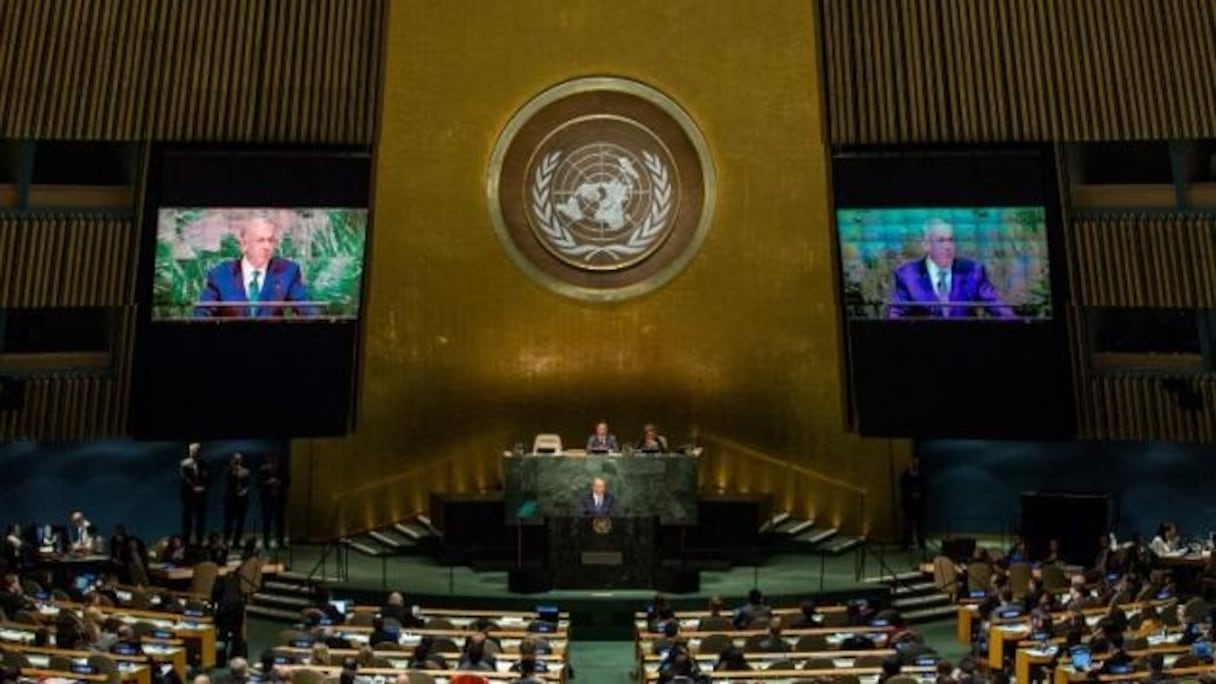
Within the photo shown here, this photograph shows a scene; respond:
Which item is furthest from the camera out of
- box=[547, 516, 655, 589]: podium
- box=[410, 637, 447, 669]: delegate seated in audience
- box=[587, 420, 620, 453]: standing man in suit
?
box=[587, 420, 620, 453]: standing man in suit

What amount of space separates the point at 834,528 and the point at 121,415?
10014 mm

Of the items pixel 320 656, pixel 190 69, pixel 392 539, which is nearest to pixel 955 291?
pixel 392 539

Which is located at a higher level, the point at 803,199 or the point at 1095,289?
the point at 803,199

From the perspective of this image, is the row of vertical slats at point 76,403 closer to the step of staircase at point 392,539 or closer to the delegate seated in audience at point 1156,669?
the step of staircase at point 392,539

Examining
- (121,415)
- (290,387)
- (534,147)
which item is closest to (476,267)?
(534,147)

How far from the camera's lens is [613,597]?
20.2 m

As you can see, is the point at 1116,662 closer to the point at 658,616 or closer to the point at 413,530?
the point at 658,616

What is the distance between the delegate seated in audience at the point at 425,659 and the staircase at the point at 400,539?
776 centimetres

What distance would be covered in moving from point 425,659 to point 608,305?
10751mm

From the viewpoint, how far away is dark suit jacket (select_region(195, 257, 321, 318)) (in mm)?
21906

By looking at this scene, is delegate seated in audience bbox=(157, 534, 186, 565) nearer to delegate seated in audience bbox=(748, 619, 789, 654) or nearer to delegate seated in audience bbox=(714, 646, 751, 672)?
delegate seated in audience bbox=(748, 619, 789, 654)

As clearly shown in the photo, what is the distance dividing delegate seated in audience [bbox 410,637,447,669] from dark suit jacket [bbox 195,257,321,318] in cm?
798

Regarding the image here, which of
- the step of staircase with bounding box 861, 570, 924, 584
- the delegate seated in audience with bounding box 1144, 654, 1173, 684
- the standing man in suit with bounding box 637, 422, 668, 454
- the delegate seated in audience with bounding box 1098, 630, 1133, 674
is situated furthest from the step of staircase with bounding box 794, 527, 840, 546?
the delegate seated in audience with bounding box 1144, 654, 1173, 684

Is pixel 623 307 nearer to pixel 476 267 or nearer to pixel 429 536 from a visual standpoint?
pixel 476 267
